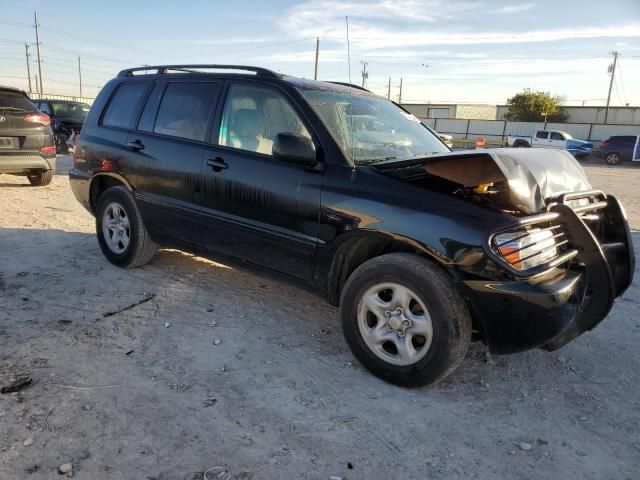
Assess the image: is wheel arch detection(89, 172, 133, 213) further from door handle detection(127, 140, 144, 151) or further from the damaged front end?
the damaged front end

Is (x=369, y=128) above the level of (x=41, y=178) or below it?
above

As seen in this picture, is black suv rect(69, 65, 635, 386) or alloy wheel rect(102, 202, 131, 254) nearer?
black suv rect(69, 65, 635, 386)

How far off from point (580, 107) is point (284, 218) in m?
53.2

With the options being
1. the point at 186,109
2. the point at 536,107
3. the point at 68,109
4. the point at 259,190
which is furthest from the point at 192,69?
the point at 536,107

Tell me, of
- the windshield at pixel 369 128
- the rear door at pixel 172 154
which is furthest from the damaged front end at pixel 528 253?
the rear door at pixel 172 154

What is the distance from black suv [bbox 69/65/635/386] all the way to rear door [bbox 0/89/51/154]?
16.3 feet

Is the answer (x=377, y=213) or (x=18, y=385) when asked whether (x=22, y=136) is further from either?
(x=377, y=213)

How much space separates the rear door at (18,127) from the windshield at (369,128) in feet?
22.3

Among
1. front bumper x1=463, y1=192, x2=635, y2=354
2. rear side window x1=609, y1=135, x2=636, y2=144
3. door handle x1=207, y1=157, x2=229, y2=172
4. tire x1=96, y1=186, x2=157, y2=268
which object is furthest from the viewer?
rear side window x1=609, y1=135, x2=636, y2=144

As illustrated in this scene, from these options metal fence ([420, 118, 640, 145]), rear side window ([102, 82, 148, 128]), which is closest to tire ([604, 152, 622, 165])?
metal fence ([420, 118, 640, 145])

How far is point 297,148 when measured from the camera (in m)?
3.21

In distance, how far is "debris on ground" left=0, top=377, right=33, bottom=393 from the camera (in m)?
2.73

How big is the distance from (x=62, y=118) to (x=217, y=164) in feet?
49.3

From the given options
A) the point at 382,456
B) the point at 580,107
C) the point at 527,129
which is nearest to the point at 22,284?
the point at 382,456
